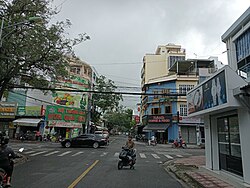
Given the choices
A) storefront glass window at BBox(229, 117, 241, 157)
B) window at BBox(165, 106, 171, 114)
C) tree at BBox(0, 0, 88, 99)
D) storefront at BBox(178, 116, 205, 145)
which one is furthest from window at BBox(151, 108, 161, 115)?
storefront glass window at BBox(229, 117, 241, 157)

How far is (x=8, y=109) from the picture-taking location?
34.1 metres

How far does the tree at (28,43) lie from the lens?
42.9 ft

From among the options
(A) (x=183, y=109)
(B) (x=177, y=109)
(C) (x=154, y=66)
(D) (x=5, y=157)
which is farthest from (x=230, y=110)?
(C) (x=154, y=66)

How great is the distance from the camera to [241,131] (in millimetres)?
7641

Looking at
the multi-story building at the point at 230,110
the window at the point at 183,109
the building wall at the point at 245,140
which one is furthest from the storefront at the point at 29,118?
the building wall at the point at 245,140

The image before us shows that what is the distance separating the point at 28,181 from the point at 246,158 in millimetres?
6920

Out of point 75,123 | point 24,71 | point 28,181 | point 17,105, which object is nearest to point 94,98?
point 75,123

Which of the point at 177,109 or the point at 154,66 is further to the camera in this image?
the point at 154,66

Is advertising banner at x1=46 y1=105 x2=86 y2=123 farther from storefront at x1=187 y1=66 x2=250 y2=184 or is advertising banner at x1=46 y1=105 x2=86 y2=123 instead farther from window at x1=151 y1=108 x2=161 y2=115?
storefront at x1=187 y1=66 x2=250 y2=184

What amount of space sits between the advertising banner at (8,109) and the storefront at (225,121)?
29.0 m

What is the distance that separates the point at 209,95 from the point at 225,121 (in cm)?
123

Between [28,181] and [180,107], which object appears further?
[180,107]

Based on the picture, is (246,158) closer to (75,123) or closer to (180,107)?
(180,107)

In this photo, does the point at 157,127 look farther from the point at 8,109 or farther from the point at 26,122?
the point at 8,109
